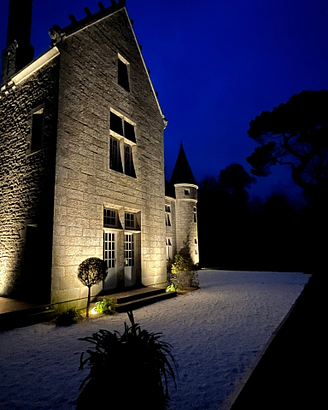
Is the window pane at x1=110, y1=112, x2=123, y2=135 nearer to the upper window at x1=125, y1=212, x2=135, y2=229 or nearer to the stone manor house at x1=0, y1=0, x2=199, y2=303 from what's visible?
the stone manor house at x1=0, y1=0, x2=199, y2=303

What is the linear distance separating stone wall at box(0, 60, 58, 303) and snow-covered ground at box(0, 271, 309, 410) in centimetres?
172

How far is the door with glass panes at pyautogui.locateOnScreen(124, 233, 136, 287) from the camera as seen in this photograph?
8672 mm

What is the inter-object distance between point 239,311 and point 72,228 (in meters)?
4.86

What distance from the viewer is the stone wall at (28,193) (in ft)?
21.0

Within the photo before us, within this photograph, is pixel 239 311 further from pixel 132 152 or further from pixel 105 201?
pixel 132 152

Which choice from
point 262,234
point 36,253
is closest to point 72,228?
point 36,253

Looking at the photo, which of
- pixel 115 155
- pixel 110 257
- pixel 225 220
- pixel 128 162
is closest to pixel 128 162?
pixel 128 162

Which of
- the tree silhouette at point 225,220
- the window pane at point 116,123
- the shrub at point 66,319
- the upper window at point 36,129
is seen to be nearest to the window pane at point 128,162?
the window pane at point 116,123

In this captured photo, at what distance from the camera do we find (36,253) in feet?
21.8

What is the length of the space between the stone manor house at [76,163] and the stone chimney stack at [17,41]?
3cm

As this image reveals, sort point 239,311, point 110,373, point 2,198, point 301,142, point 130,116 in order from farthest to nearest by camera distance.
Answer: point 301,142 → point 130,116 → point 2,198 → point 239,311 → point 110,373

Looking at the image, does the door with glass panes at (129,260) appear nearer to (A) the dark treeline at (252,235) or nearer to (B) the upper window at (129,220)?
(B) the upper window at (129,220)

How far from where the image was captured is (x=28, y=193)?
698cm

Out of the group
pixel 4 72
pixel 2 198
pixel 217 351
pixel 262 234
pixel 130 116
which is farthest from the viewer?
pixel 262 234
